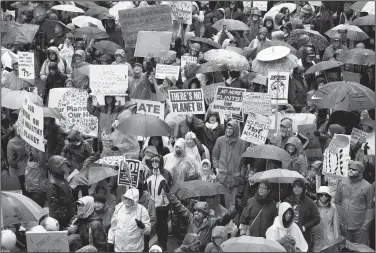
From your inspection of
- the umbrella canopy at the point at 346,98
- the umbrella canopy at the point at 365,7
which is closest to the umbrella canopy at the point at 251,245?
the umbrella canopy at the point at 346,98

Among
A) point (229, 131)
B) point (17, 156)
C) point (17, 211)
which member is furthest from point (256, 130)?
point (17, 211)

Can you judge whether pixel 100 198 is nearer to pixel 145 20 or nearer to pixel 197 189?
pixel 197 189

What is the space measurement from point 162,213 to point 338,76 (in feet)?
21.5

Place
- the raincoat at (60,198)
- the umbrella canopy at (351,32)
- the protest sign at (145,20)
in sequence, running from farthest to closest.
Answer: the umbrella canopy at (351,32) → the protest sign at (145,20) → the raincoat at (60,198)

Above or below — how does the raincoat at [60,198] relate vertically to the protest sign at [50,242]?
below

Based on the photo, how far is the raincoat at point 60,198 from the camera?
53.4ft

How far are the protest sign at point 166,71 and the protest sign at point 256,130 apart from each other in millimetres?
3468

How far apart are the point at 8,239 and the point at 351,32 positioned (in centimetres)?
1231

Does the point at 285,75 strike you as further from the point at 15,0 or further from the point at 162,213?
the point at 15,0

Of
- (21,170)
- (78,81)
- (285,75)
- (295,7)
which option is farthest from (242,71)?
(295,7)

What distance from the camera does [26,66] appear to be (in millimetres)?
21031

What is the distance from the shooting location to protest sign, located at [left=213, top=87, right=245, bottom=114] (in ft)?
62.0

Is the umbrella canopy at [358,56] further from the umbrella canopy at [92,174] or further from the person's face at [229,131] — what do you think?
the umbrella canopy at [92,174]

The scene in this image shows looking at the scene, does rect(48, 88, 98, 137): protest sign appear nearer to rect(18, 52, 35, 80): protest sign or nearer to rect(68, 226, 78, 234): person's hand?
rect(18, 52, 35, 80): protest sign
